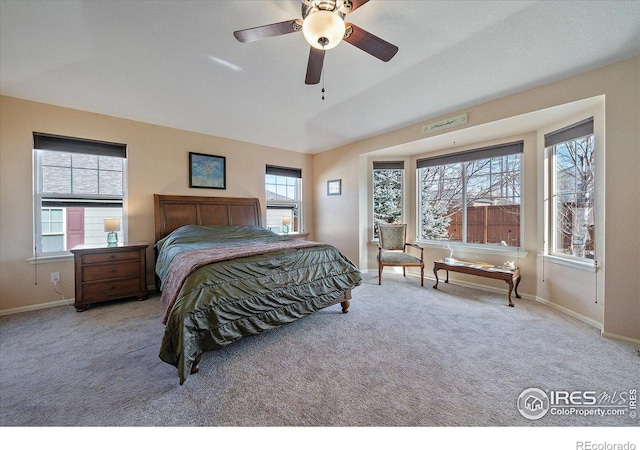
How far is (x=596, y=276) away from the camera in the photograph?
2.45 m

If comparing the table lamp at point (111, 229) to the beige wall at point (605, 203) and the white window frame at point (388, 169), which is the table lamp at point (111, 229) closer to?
the white window frame at point (388, 169)

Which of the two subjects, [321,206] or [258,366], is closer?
[258,366]

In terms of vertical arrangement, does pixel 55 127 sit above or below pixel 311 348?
above

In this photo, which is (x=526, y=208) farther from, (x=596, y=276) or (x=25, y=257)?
(x=25, y=257)

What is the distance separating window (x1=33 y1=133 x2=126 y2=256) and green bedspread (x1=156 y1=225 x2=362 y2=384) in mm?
1308

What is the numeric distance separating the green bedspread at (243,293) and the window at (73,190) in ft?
4.29

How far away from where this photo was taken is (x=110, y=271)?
298 centimetres

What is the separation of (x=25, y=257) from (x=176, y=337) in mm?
2927

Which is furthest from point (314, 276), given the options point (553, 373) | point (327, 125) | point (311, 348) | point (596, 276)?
point (596, 276)

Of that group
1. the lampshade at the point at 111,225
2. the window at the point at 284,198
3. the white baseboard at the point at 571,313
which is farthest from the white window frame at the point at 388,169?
the lampshade at the point at 111,225

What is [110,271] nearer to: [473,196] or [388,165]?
[388,165]

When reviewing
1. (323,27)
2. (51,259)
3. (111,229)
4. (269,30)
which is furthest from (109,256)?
(323,27)

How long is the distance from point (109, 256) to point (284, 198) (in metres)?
3.04

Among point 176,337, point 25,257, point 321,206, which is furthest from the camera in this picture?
point 321,206
